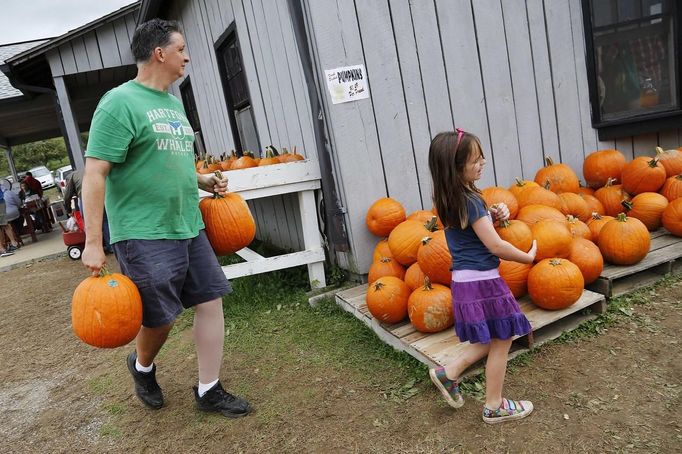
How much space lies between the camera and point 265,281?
15.8 ft

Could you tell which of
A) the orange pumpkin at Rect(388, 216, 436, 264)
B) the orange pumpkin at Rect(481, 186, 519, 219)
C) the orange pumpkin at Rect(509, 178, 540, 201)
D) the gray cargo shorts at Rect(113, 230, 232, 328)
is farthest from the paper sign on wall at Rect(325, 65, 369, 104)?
the gray cargo shorts at Rect(113, 230, 232, 328)

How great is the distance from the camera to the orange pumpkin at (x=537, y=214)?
3383mm

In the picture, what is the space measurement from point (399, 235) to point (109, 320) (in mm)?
1965

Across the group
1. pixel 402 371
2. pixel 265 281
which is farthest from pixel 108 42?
pixel 402 371

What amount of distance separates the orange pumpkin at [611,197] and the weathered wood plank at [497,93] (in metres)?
0.71

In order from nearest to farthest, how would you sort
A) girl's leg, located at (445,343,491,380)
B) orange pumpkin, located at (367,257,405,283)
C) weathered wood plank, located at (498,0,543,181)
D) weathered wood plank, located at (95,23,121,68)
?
girl's leg, located at (445,343,491,380) → orange pumpkin, located at (367,257,405,283) → weathered wood plank, located at (498,0,543,181) → weathered wood plank, located at (95,23,121,68)

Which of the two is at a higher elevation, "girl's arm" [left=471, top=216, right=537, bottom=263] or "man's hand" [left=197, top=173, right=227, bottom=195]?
"man's hand" [left=197, top=173, right=227, bottom=195]

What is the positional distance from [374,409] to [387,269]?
119cm

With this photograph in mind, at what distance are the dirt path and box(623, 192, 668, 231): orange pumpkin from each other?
0.79 m

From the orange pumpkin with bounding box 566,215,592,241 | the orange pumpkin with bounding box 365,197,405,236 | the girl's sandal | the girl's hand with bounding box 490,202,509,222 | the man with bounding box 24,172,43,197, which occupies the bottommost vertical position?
the girl's sandal

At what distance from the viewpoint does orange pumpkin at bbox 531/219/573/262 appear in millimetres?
3111

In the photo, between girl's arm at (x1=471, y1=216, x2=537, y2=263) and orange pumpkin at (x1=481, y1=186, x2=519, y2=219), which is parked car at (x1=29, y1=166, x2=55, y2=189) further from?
girl's arm at (x1=471, y1=216, x2=537, y2=263)

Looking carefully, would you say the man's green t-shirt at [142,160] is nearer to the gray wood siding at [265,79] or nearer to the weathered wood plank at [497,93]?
the gray wood siding at [265,79]

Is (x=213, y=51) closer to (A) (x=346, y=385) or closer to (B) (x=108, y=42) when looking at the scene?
(B) (x=108, y=42)
